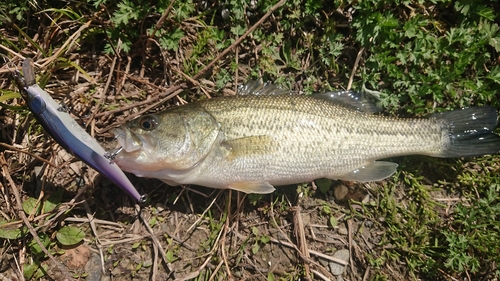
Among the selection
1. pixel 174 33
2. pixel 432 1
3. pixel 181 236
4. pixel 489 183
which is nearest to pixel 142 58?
pixel 174 33

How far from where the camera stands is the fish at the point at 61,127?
285cm

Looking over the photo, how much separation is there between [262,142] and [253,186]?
409 millimetres

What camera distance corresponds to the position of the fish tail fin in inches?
143

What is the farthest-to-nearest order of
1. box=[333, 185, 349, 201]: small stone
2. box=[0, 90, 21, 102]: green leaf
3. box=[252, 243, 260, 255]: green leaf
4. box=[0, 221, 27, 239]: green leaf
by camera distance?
box=[333, 185, 349, 201]: small stone, box=[252, 243, 260, 255]: green leaf, box=[0, 221, 27, 239]: green leaf, box=[0, 90, 21, 102]: green leaf

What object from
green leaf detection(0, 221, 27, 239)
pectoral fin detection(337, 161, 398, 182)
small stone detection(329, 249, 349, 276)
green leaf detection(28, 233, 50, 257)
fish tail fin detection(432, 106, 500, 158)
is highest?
fish tail fin detection(432, 106, 500, 158)

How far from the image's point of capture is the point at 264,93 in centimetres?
362

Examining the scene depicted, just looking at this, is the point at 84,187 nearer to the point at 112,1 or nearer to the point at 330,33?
the point at 112,1

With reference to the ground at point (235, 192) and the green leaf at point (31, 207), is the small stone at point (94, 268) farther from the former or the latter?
the green leaf at point (31, 207)

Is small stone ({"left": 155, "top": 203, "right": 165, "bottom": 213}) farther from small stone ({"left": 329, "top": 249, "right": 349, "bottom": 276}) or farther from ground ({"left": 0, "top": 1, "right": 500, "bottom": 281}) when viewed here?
small stone ({"left": 329, "top": 249, "right": 349, "bottom": 276})

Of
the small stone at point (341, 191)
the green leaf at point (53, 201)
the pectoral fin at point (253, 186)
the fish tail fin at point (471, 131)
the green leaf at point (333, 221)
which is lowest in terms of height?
the green leaf at point (53, 201)


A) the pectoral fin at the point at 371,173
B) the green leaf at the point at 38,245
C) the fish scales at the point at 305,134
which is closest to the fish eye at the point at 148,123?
the fish scales at the point at 305,134

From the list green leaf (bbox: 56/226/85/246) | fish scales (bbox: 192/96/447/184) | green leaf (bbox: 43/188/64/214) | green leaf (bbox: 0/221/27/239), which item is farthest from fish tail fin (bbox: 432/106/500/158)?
green leaf (bbox: 0/221/27/239)

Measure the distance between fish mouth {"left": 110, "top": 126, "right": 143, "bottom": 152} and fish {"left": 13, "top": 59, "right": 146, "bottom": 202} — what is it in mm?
155

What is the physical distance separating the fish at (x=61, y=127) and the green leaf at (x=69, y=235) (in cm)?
98
